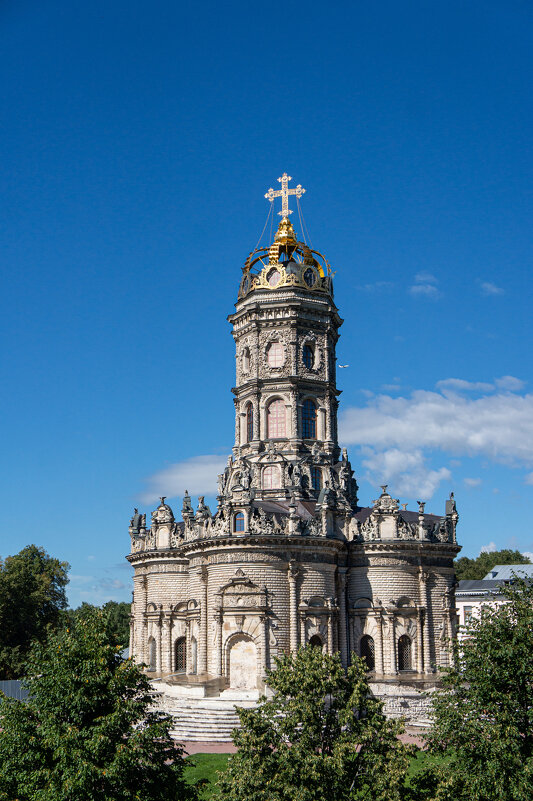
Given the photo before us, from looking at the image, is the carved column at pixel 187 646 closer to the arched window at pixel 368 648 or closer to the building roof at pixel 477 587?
the arched window at pixel 368 648

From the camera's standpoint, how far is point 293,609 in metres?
47.3

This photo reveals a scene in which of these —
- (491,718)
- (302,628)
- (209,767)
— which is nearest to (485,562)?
(302,628)

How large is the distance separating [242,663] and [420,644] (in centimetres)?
1202

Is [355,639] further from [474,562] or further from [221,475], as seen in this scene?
[474,562]

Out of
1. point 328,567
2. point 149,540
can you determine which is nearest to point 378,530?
point 328,567

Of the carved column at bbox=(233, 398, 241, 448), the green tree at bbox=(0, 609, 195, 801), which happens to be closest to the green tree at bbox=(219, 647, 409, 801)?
the green tree at bbox=(0, 609, 195, 801)

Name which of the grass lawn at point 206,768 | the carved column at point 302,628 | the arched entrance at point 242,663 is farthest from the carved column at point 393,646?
the grass lawn at point 206,768

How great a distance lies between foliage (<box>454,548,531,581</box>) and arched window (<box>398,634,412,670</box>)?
6085 centimetres

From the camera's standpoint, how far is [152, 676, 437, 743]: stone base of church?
4081cm

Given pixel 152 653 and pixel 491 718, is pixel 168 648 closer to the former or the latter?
pixel 152 653

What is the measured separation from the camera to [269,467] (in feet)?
181

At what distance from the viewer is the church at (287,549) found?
46.9 metres

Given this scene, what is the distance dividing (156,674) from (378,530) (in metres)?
17.8

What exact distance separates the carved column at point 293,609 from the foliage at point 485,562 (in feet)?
221
